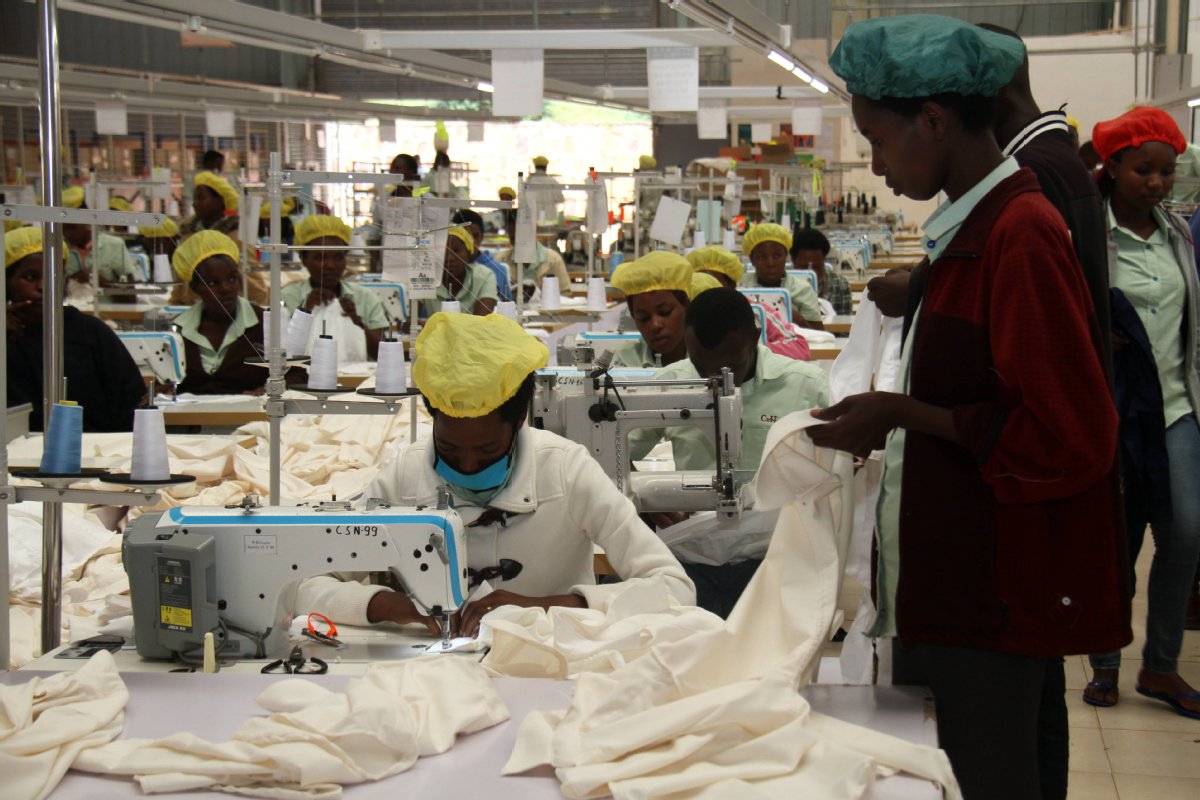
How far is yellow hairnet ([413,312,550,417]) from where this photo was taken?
2.27 meters

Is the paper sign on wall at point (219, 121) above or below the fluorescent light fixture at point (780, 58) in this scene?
below

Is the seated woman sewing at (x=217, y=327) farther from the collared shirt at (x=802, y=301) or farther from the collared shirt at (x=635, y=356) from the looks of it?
the collared shirt at (x=802, y=301)

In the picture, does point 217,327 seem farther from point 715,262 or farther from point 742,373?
point 742,373

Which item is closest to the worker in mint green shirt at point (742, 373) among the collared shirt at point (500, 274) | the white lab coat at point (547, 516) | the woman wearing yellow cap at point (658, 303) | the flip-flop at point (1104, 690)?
the woman wearing yellow cap at point (658, 303)

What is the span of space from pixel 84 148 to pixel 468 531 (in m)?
15.8

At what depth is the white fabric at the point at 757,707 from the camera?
1.53 metres

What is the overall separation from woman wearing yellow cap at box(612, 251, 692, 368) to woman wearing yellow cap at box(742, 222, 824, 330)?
289 centimetres

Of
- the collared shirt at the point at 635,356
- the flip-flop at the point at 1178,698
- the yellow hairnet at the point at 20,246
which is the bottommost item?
the flip-flop at the point at 1178,698

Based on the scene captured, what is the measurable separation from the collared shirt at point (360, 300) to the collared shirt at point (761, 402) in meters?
3.39

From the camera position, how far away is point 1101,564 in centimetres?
165

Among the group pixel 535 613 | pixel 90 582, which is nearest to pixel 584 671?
pixel 535 613

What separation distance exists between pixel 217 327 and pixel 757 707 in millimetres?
4666

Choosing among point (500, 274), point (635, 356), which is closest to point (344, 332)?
point (500, 274)

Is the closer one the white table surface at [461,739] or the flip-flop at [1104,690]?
the white table surface at [461,739]
